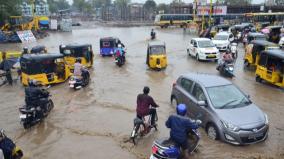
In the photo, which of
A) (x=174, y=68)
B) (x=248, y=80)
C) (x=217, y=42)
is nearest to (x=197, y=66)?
(x=174, y=68)

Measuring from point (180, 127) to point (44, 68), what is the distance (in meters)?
11.2

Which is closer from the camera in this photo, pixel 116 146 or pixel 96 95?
pixel 116 146

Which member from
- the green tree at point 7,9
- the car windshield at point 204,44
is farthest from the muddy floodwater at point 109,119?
the green tree at point 7,9

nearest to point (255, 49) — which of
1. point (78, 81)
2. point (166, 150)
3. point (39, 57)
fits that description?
point (78, 81)

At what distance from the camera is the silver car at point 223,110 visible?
8.27 m

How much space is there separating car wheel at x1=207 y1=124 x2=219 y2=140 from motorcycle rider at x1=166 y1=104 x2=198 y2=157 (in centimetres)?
220

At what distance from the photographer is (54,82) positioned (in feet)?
54.2

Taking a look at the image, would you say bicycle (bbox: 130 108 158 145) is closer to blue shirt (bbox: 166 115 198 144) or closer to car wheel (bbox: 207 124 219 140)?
car wheel (bbox: 207 124 219 140)

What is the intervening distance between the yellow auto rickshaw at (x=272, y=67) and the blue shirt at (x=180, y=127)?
9174 mm

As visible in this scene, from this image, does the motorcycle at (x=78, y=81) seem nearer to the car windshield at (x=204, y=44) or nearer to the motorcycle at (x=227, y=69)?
the motorcycle at (x=227, y=69)

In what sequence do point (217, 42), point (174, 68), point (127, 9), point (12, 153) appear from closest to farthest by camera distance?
1. point (12, 153)
2. point (174, 68)
3. point (217, 42)
4. point (127, 9)

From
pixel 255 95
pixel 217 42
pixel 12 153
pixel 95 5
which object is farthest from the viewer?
pixel 95 5

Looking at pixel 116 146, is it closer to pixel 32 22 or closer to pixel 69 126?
pixel 69 126

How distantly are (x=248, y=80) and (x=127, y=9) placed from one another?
7758 centimetres
